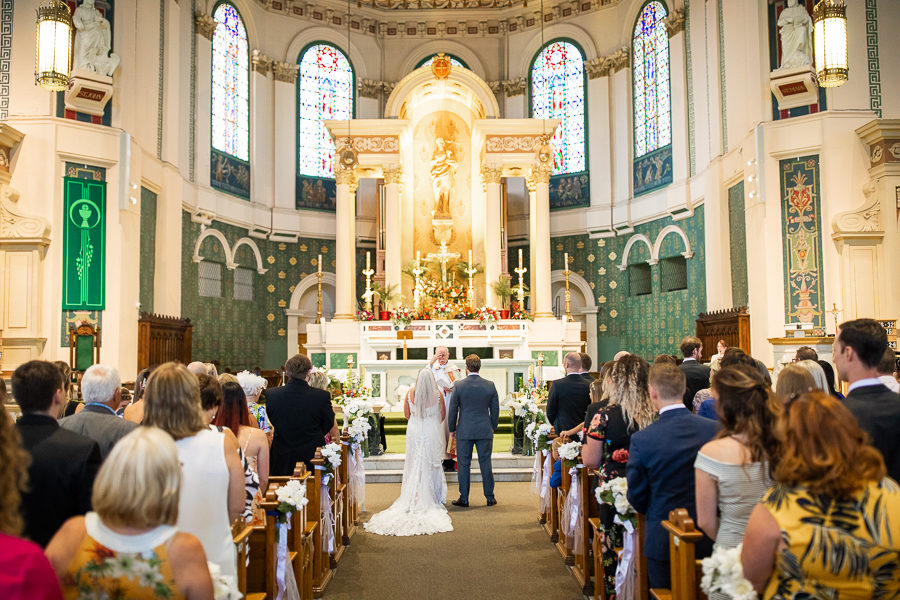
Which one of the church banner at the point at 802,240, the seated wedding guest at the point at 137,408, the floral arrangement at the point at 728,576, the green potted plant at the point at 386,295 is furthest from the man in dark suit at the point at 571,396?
the green potted plant at the point at 386,295

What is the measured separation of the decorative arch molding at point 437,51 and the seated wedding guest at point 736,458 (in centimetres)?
2068

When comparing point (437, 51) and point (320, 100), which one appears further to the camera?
point (437, 51)

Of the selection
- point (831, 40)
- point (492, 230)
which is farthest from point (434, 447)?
point (492, 230)

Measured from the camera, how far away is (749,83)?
14359 mm

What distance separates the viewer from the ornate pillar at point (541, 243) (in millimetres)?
19166

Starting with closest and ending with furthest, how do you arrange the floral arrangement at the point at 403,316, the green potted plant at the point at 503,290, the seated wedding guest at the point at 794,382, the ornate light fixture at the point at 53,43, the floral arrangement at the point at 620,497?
1. the seated wedding guest at the point at 794,382
2. the floral arrangement at the point at 620,497
3. the ornate light fixture at the point at 53,43
4. the floral arrangement at the point at 403,316
5. the green potted plant at the point at 503,290

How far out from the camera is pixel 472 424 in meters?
8.90

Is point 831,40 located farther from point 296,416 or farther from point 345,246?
point 345,246

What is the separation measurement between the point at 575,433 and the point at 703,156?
1221cm

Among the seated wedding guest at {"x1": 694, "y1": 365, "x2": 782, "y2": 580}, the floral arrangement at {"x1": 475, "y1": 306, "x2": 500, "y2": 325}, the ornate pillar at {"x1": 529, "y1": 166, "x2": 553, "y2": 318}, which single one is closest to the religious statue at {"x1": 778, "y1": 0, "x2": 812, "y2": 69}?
the ornate pillar at {"x1": 529, "y1": 166, "x2": 553, "y2": 318}

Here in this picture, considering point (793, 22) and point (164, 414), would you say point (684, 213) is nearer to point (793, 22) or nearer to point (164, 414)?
point (793, 22)

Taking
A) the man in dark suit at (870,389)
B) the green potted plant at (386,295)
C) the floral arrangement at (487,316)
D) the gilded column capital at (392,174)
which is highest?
the gilded column capital at (392,174)

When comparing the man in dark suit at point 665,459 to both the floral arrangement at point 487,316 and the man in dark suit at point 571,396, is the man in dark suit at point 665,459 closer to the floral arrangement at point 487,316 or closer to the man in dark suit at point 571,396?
the man in dark suit at point 571,396

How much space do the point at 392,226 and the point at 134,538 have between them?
1742cm
